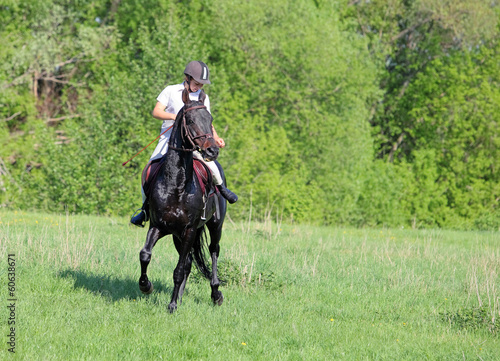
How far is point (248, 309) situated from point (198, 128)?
2630 mm

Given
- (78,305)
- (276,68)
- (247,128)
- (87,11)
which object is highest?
(87,11)

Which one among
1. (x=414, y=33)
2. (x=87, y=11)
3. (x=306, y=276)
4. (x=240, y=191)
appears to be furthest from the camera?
(x=414, y=33)

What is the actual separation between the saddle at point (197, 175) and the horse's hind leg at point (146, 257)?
602mm

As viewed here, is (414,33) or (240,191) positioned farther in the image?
(414,33)

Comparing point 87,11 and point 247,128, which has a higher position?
point 87,11

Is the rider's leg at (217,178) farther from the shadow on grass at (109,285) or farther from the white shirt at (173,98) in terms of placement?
the shadow on grass at (109,285)

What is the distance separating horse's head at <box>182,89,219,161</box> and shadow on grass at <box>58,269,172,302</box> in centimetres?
240

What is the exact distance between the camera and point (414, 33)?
44.2 metres

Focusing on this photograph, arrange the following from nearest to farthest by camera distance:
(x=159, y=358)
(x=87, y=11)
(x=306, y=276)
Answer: (x=159, y=358)
(x=306, y=276)
(x=87, y=11)

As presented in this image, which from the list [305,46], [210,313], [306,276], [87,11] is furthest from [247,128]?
[210,313]

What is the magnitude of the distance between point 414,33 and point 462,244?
100ft

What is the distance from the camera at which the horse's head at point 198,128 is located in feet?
23.1

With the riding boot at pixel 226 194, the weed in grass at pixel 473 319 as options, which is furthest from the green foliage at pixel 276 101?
the weed in grass at pixel 473 319

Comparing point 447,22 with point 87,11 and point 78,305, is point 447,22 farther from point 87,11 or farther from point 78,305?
point 78,305
